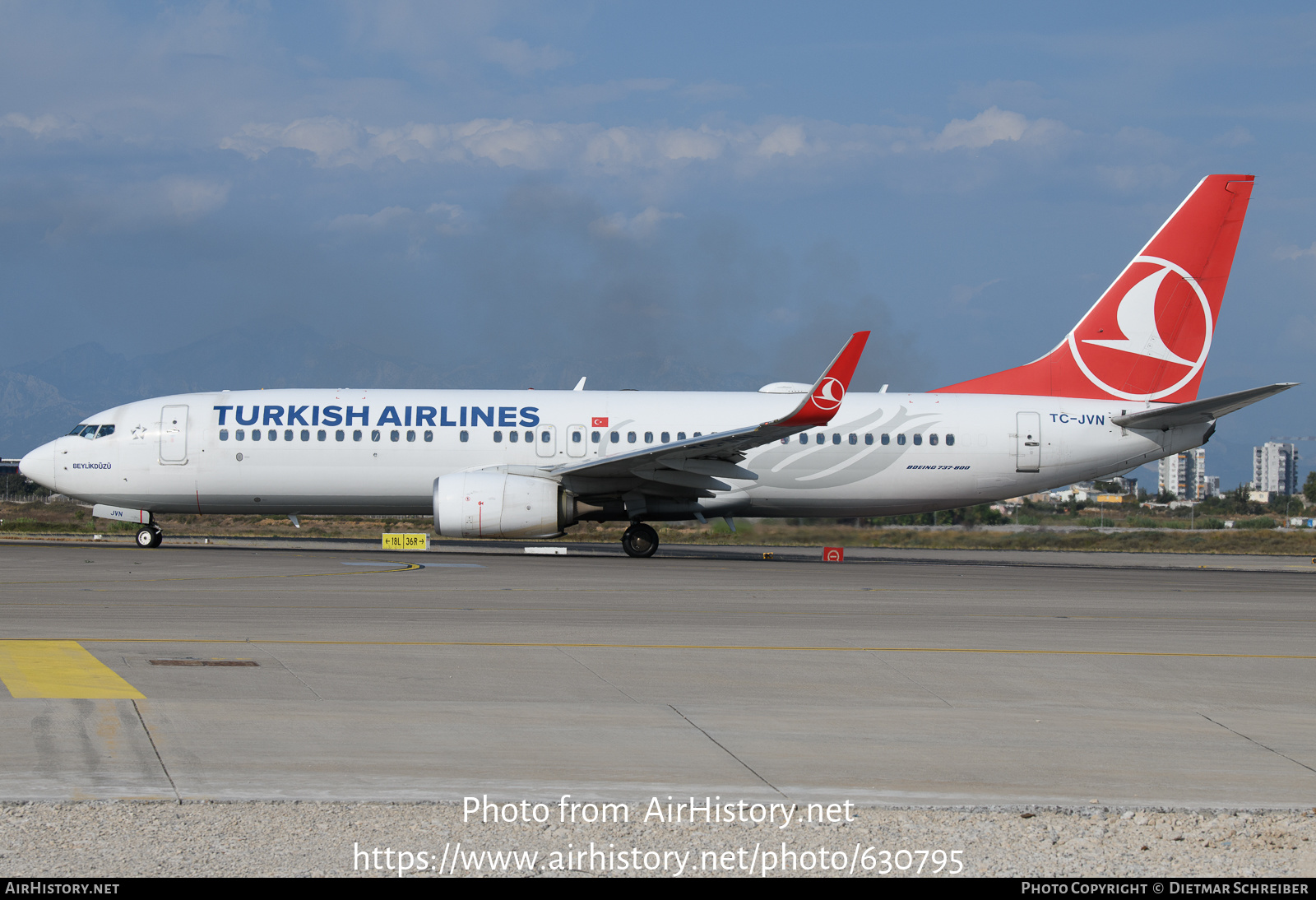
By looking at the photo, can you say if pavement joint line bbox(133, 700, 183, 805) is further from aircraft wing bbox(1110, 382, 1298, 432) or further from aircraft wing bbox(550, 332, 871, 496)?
aircraft wing bbox(1110, 382, 1298, 432)

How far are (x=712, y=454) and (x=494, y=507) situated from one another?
15.1 feet

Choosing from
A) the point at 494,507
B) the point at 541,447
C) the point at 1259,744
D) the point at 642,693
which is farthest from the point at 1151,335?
the point at 642,693

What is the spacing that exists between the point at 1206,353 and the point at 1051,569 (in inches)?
281

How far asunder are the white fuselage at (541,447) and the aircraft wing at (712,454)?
914mm

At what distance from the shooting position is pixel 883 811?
5949 mm

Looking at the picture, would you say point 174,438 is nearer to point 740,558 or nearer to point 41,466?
point 41,466

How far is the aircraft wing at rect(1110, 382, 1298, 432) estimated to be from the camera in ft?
73.5

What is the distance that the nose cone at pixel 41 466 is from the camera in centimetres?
2580

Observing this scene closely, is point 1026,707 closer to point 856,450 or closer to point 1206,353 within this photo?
point 856,450

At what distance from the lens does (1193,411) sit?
24625 mm

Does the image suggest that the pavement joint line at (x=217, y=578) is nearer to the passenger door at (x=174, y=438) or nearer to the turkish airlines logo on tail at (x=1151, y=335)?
the passenger door at (x=174, y=438)

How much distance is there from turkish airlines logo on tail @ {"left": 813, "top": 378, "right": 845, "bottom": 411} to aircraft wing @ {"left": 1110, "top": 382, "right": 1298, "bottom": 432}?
7.84 meters

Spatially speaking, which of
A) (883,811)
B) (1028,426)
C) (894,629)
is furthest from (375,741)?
(1028,426)

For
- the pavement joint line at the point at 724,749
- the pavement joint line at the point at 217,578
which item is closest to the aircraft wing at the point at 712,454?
the pavement joint line at the point at 217,578
